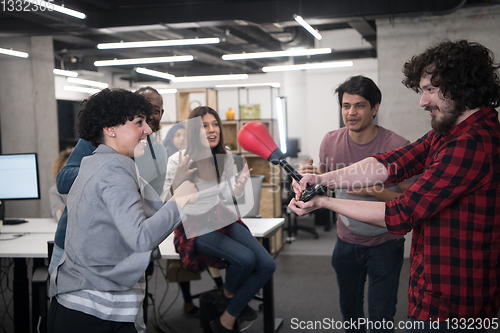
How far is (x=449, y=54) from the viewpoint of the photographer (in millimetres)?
1262

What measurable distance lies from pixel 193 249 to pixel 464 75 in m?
1.80

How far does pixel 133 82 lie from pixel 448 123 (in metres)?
13.3

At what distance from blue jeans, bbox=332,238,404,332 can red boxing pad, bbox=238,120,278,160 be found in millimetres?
867

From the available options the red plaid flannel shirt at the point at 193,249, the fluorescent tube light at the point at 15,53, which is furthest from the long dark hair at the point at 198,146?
the fluorescent tube light at the point at 15,53

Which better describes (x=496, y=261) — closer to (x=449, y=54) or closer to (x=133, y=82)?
(x=449, y=54)

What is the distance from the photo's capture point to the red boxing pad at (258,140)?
154 cm

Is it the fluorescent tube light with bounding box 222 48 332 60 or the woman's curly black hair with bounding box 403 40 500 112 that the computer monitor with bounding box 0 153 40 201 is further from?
the fluorescent tube light with bounding box 222 48 332 60

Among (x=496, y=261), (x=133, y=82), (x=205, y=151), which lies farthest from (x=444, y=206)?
(x=133, y=82)

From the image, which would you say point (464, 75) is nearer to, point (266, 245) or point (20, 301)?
point (266, 245)

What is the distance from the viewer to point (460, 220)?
47.8 inches

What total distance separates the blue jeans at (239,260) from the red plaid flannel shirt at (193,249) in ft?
0.13

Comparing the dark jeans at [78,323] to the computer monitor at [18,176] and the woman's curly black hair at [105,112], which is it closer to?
the woman's curly black hair at [105,112]

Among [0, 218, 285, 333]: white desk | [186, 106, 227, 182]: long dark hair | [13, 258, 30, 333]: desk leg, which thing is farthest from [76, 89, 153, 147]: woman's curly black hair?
[13, 258, 30, 333]: desk leg

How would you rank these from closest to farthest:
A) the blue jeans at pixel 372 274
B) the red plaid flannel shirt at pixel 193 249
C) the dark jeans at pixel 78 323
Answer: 1. the dark jeans at pixel 78 323
2. the blue jeans at pixel 372 274
3. the red plaid flannel shirt at pixel 193 249
